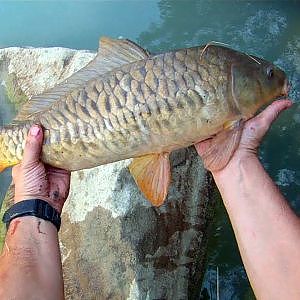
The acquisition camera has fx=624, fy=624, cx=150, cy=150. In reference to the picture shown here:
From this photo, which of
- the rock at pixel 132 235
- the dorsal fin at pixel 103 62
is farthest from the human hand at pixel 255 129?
the rock at pixel 132 235

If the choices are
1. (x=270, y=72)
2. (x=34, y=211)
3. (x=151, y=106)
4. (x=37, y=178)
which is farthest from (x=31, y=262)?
(x=270, y=72)

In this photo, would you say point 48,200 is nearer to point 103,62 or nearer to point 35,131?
point 35,131

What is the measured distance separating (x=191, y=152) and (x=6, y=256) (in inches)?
54.4

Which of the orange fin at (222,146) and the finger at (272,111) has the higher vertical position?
the finger at (272,111)

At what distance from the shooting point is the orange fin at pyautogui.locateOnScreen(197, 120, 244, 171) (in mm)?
2145

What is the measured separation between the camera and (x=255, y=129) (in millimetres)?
2211

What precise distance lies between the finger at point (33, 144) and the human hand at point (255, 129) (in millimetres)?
592

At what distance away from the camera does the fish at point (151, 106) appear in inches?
81.0

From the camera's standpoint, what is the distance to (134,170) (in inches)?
88.7

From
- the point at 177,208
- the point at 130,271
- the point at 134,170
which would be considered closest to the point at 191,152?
the point at 177,208

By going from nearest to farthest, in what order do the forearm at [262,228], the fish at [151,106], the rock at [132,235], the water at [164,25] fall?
the forearm at [262,228]
the fish at [151,106]
the rock at [132,235]
the water at [164,25]

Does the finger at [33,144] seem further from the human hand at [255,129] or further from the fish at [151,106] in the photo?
the human hand at [255,129]

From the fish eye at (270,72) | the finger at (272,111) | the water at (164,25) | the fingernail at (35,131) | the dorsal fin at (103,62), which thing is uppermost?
the water at (164,25)

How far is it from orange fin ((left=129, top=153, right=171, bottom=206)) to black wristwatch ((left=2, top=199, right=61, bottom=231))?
1.18ft
